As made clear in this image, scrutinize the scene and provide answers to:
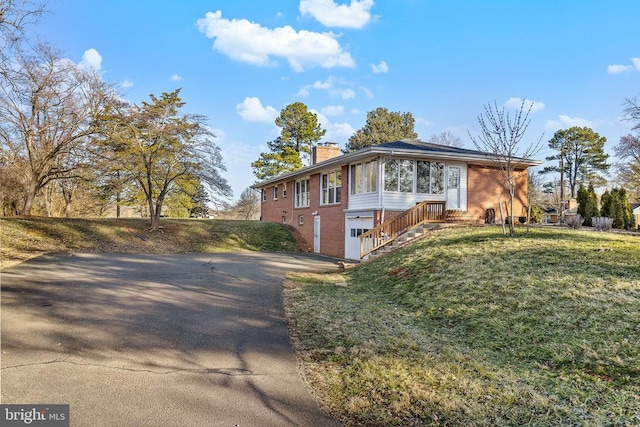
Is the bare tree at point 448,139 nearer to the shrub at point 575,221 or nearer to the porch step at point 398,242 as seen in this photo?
the shrub at point 575,221

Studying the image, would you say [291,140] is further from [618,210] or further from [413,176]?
[618,210]

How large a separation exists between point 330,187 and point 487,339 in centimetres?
1564

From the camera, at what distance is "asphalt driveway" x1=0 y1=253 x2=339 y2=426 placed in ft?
11.9

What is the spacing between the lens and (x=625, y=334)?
4.77 m

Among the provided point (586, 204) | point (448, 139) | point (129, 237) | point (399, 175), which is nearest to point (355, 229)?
point (399, 175)

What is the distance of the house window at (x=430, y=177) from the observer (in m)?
17.3

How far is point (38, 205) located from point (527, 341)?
99.4 feet

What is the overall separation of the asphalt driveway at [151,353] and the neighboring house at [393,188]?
337 inches

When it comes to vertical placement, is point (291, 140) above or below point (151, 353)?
above

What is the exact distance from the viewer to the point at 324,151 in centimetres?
2655

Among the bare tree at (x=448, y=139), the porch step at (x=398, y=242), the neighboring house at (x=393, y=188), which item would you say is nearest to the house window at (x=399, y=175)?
the neighboring house at (x=393, y=188)

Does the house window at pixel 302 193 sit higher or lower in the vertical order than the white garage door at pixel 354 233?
higher

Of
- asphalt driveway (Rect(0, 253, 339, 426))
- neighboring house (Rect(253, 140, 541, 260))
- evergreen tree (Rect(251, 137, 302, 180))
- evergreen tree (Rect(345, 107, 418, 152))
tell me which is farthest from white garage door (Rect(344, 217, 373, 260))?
evergreen tree (Rect(345, 107, 418, 152))

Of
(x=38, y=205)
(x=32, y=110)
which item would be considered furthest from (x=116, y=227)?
(x=38, y=205)
